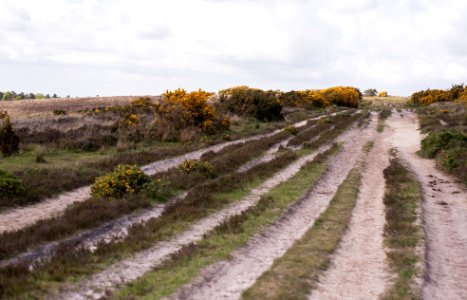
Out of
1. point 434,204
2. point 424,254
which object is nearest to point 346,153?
point 434,204

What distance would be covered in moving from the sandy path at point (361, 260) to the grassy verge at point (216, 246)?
201cm

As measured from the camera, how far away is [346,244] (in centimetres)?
1071

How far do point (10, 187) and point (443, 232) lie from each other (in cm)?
1172

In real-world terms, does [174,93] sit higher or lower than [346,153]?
higher

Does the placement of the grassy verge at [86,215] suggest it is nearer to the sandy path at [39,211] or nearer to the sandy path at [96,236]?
the sandy path at [96,236]

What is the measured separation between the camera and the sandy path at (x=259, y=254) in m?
7.71

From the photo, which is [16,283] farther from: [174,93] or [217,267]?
[174,93]

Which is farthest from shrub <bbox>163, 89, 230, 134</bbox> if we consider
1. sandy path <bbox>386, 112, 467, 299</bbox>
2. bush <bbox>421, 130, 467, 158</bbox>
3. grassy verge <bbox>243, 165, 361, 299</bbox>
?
grassy verge <bbox>243, 165, 361, 299</bbox>

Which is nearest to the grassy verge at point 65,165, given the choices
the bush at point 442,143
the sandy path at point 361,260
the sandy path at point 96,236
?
the sandy path at point 96,236

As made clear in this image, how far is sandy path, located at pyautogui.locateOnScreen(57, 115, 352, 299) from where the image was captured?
751 centimetres

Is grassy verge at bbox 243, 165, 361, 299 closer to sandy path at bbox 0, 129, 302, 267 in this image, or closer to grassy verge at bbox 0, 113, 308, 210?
sandy path at bbox 0, 129, 302, 267

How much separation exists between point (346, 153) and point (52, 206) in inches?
672

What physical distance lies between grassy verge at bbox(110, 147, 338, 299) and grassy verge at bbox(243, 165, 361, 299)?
1.13 meters

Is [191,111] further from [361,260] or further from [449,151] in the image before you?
[361,260]
